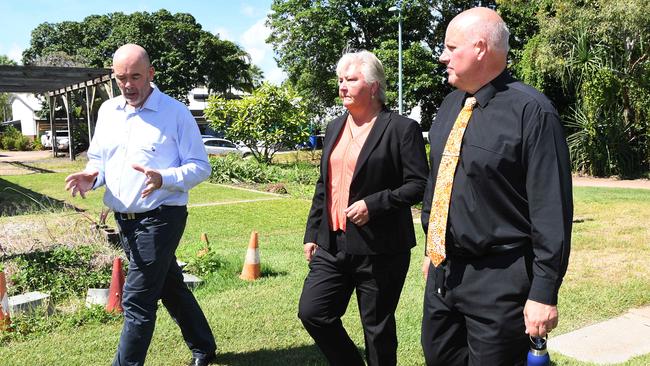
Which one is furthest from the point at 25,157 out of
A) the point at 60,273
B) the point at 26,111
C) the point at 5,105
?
the point at 5,105

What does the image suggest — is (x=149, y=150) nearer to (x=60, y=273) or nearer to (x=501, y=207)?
(x=501, y=207)

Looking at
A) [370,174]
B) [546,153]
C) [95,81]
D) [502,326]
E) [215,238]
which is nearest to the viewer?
[546,153]

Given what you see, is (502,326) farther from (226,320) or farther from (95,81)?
(95,81)

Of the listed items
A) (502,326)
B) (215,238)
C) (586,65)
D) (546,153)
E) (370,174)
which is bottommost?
(215,238)

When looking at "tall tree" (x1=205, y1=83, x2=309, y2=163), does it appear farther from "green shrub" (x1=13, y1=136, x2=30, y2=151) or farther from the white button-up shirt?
"green shrub" (x1=13, y1=136, x2=30, y2=151)

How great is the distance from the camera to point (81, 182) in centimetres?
339

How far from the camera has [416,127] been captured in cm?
313

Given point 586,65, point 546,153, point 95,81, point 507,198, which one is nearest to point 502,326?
point 507,198

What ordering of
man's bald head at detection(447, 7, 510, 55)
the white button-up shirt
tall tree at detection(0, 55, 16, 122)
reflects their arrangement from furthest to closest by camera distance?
1. tall tree at detection(0, 55, 16, 122)
2. the white button-up shirt
3. man's bald head at detection(447, 7, 510, 55)

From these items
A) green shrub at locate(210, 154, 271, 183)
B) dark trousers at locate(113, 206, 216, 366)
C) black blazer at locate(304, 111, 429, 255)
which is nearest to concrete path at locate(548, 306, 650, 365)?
black blazer at locate(304, 111, 429, 255)

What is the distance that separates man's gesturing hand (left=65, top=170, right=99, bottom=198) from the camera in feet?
11.0

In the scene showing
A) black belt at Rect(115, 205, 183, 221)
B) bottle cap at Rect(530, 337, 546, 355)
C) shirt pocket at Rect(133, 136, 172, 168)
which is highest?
shirt pocket at Rect(133, 136, 172, 168)

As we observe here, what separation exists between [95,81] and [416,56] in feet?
56.2

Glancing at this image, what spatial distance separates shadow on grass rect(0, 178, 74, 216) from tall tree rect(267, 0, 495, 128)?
65.2 feet
